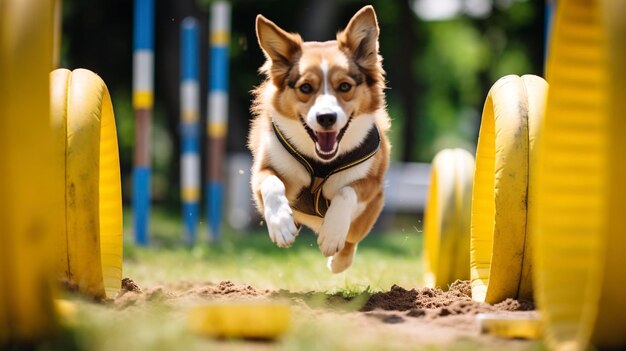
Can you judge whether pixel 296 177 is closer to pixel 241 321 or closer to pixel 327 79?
pixel 327 79

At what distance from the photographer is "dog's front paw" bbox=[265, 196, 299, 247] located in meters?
4.90

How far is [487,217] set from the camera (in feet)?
17.6

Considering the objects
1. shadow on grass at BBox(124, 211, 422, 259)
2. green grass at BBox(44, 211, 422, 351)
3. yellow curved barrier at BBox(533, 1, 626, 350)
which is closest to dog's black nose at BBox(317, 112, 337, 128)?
green grass at BBox(44, 211, 422, 351)

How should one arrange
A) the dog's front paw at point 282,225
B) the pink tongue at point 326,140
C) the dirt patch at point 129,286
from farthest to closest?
the pink tongue at point 326,140, the dirt patch at point 129,286, the dog's front paw at point 282,225

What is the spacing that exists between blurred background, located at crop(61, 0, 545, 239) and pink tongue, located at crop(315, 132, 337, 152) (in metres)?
8.20

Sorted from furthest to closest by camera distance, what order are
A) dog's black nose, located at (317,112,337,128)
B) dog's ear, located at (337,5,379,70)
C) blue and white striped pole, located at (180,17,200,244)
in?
blue and white striped pole, located at (180,17,200,244) < dog's ear, located at (337,5,379,70) < dog's black nose, located at (317,112,337,128)

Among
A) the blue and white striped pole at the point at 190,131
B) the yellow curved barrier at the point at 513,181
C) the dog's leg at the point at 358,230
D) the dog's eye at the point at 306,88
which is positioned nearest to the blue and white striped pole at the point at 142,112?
the blue and white striped pole at the point at 190,131

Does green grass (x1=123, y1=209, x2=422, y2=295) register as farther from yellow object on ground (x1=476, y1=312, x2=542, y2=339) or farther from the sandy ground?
yellow object on ground (x1=476, y1=312, x2=542, y2=339)

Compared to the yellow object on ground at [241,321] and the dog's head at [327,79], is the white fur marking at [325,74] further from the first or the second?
the yellow object on ground at [241,321]

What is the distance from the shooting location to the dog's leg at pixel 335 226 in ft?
16.9

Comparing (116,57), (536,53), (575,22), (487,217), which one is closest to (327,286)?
(487,217)

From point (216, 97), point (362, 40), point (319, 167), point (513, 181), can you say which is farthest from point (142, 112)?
point (513, 181)

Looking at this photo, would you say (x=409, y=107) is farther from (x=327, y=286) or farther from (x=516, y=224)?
(x=516, y=224)

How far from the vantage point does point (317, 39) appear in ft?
54.4
